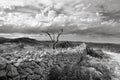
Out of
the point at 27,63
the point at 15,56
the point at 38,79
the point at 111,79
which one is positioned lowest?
the point at 111,79

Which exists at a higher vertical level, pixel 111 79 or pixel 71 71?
pixel 71 71

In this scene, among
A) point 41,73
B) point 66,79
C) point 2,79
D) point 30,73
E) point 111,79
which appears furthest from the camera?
point 111,79

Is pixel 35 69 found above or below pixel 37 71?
above

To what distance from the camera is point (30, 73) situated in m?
5.64

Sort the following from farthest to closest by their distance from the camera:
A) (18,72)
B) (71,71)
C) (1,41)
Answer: (1,41) < (71,71) < (18,72)

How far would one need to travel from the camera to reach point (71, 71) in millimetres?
7551

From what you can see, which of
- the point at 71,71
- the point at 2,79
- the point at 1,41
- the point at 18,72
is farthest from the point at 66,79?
the point at 1,41

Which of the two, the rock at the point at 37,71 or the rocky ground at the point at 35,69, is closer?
the rocky ground at the point at 35,69

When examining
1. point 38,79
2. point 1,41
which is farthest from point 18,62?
point 1,41

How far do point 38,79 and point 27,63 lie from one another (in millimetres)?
1046

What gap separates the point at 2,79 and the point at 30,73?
1323 mm

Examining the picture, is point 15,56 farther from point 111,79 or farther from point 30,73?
point 111,79

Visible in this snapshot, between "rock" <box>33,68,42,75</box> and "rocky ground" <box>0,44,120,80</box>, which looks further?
"rock" <box>33,68,42,75</box>

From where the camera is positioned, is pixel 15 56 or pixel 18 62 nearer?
pixel 18 62
